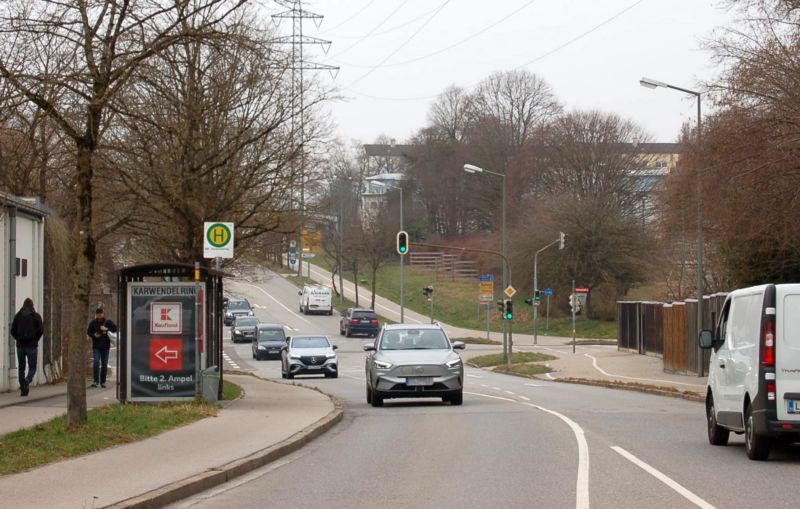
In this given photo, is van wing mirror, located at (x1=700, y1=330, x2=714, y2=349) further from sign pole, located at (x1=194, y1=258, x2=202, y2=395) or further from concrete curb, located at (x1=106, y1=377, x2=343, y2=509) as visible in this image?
sign pole, located at (x1=194, y1=258, x2=202, y2=395)

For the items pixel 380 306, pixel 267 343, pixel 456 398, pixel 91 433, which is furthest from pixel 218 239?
pixel 380 306

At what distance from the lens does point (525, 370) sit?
134 ft

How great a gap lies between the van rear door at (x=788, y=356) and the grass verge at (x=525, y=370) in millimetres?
27014

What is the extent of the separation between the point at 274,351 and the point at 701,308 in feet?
82.9

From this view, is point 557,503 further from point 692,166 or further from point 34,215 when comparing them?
point 692,166

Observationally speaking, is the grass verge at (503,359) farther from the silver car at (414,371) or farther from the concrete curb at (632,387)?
the silver car at (414,371)

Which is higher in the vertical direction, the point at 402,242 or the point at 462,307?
the point at 402,242

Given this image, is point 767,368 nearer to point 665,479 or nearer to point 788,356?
point 788,356

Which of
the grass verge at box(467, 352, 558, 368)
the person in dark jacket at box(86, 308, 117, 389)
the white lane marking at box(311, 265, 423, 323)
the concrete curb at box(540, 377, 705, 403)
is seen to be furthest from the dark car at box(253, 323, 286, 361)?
the white lane marking at box(311, 265, 423, 323)

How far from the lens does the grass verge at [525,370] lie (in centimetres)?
4009

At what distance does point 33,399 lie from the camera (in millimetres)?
20719

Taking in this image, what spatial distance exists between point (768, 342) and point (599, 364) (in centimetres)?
3168

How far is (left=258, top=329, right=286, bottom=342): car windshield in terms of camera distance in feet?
176

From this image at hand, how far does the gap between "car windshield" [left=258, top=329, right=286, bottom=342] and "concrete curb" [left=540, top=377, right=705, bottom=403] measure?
1952 centimetres
